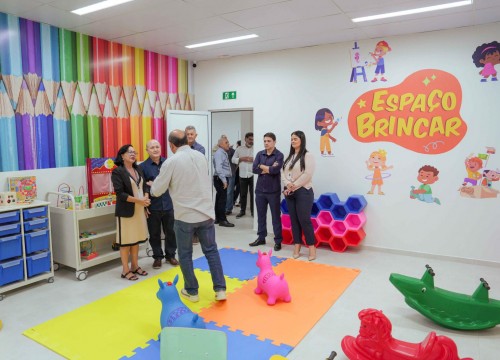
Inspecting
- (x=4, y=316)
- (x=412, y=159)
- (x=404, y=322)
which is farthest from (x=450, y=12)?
(x=4, y=316)

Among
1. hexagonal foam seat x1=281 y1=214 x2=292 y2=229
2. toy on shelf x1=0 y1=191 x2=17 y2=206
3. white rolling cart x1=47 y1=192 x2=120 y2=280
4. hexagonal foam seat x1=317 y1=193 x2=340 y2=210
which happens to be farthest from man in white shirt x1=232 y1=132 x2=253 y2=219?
toy on shelf x1=0 y1=191 x2=17 y2=206

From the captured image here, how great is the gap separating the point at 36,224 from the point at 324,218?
128 inches

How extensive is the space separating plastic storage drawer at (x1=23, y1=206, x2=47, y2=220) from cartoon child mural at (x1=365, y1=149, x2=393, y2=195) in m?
3.71

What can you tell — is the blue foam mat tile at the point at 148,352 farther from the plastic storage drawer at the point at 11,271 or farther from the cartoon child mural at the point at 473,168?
the cartoon child mural at the point at 473,168

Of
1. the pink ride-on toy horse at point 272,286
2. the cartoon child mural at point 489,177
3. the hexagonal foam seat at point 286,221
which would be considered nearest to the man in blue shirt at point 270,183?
the hexagonal foam seat at point 286,221

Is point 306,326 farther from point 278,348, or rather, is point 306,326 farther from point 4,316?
point 4,316

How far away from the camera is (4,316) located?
3072 mm

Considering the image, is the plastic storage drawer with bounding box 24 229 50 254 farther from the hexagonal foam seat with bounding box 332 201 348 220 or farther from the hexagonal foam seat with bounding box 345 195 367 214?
the hexagonal foam seat with bounding box 345 195 367 214

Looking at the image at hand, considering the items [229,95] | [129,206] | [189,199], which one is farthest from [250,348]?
[229,95]

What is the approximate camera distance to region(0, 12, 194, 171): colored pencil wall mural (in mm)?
3848

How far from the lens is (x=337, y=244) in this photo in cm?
487

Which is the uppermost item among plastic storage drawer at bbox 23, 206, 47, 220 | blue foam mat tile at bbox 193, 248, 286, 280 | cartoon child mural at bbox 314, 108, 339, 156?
cartoon child mural at bbox 314, 108, 339, 156

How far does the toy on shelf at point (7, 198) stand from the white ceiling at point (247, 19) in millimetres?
1722

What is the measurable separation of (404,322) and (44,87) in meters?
4.13
